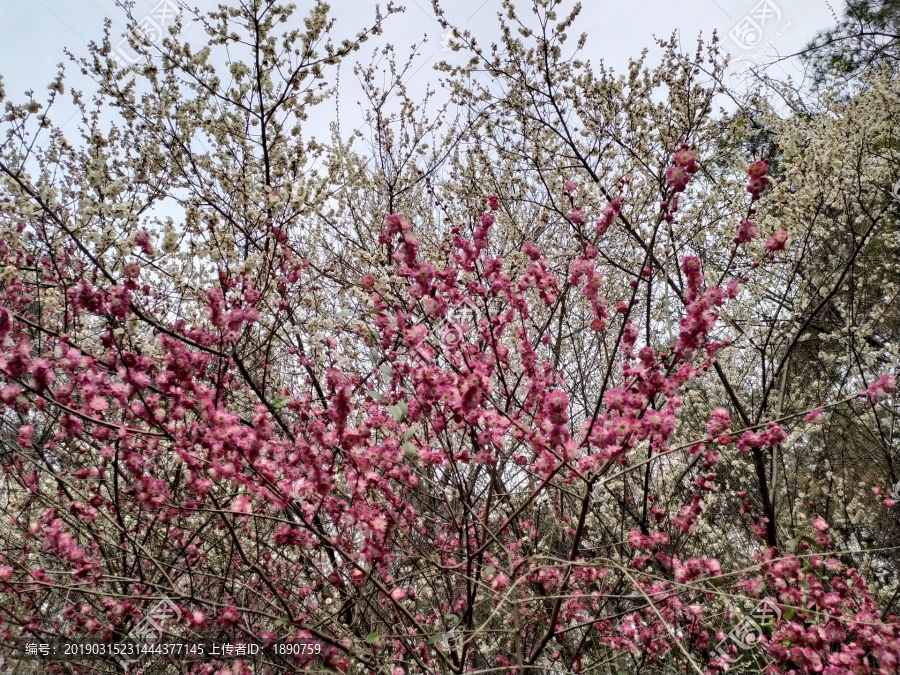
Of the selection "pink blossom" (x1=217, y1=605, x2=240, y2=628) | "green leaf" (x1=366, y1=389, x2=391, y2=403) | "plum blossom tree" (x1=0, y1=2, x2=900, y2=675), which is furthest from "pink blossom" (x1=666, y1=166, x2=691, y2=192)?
"pink blossom" (x1=217, y1=605, x2=240, y2=628)

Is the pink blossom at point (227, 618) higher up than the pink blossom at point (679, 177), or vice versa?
the pink blossom at point (679, 177)

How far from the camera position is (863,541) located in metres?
5.24

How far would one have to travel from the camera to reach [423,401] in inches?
90.5

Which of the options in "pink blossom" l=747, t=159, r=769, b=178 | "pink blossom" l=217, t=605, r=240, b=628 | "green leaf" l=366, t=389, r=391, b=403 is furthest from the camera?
"pink blossom" l=217, t=605, r=240, b=628

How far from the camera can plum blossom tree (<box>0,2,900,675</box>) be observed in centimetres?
196

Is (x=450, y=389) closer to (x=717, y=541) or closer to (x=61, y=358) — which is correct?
(x=61, y=358)

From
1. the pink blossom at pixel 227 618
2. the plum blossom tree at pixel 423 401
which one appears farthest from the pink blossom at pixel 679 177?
the pink blossom at pixel 227 618

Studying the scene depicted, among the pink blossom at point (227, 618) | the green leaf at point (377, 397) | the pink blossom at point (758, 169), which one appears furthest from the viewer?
the pink blossom at point (227, 618)

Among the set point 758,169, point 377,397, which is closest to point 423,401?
point 377,397

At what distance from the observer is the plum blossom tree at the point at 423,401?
1.96 m

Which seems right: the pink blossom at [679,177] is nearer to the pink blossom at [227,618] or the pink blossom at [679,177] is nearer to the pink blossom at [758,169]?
the pink blossom at [758,169]

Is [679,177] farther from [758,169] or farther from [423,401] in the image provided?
[423,401]

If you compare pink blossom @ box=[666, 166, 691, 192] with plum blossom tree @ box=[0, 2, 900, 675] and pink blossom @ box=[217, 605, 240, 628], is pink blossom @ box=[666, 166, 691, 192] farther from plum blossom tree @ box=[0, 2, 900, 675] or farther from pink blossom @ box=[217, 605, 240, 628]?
pink blossom @ box=[217, 605, 240, 628]

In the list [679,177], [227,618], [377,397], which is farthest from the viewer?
[227,618]
